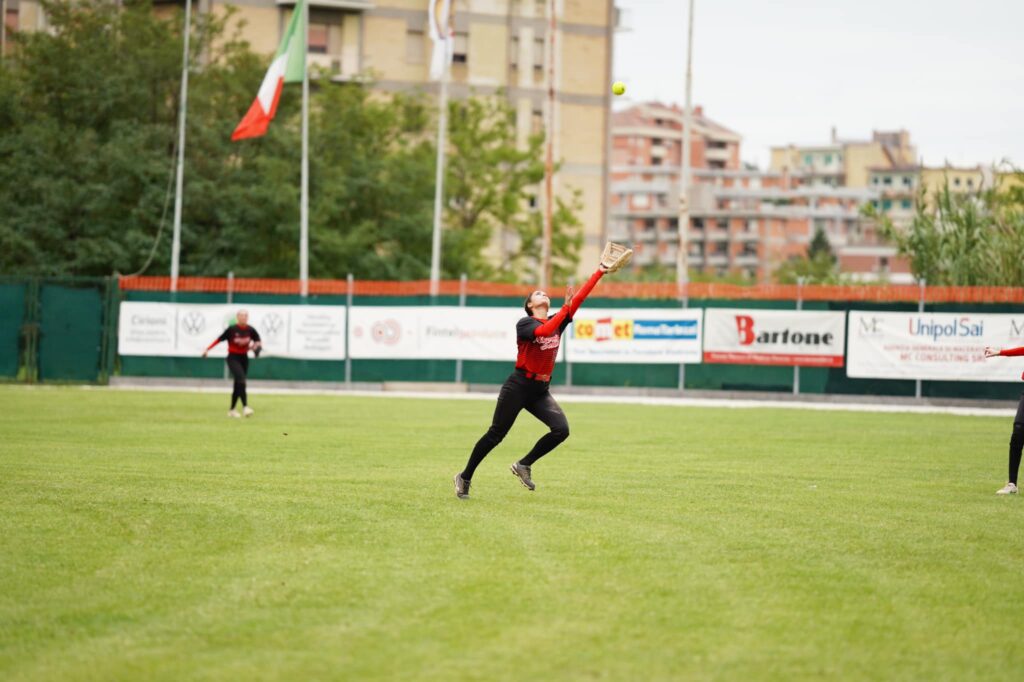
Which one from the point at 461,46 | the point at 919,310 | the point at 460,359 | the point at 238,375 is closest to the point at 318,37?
the point at 461,46

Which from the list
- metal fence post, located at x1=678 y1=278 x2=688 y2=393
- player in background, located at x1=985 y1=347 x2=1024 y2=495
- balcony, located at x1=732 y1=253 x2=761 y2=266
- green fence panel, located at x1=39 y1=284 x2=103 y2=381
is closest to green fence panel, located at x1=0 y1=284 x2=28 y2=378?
green fence panel, located at x1=39 y1=284 x2=103 y2=381

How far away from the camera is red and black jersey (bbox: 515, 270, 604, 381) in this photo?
1168 centimetres

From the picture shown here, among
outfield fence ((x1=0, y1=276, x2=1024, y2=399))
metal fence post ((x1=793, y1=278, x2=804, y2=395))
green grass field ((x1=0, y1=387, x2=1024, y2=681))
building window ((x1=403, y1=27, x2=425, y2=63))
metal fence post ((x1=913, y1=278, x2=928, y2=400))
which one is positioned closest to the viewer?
green grass field ((x1=0, y1=387, x2=1024, y2=681))

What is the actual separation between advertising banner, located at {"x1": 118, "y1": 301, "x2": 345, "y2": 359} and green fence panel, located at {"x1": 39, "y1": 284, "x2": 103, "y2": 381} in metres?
0.67

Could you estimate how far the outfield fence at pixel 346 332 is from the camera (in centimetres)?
3102

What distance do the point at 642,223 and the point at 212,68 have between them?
117031 millimetres

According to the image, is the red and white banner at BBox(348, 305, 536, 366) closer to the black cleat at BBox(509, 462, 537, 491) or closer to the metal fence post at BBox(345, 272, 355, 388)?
the metal fence post at BBox(345, 272, 355, 388)

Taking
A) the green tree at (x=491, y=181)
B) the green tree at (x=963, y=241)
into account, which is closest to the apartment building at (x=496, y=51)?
the green tree at (x=491, y=181)

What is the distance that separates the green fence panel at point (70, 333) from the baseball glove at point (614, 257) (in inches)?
934

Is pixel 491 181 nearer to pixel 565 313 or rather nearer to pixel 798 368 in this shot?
pixel 798 368

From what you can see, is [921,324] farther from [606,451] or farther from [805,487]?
[805,487]

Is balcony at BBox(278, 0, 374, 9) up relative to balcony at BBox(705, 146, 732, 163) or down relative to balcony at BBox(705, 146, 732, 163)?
down

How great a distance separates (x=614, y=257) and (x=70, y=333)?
24055 mm

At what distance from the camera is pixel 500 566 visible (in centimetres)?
886
